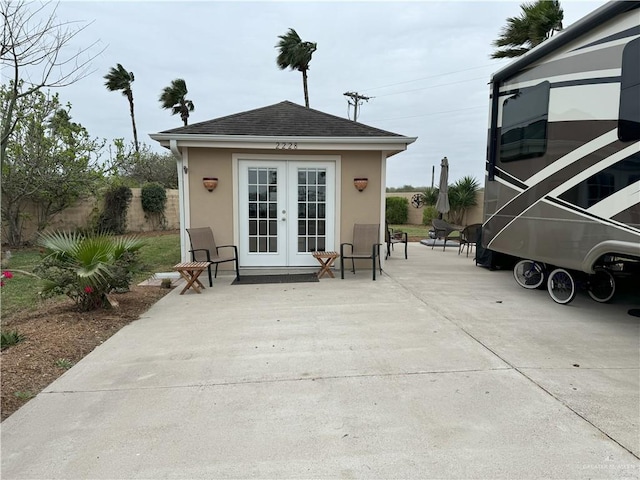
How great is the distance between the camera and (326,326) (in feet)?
13.3

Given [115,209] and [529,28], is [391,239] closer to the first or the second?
[529,28]

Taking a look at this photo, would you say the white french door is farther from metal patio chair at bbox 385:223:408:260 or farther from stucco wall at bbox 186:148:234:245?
metal patio chair at bbox 385:223:408:260

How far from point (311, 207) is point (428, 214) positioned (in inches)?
494

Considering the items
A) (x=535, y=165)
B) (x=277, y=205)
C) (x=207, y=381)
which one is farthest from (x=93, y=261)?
(x=535, y=165)

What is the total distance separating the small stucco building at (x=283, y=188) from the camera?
675 cm

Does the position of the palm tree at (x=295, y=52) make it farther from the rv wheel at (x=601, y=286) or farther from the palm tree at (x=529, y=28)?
the rv wheel at (x=601, y=286)

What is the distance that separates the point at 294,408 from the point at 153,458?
835 millimetres

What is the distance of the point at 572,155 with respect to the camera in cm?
427

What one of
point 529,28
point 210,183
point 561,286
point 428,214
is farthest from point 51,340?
point 428,214

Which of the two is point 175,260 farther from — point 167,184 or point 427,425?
point 167,184

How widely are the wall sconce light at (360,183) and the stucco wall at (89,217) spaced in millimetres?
8915

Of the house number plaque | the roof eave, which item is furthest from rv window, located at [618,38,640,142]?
the house number plaque

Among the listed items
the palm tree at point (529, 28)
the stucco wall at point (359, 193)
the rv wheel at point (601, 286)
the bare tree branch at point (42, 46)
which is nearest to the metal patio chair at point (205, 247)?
the stucco wall at point (359, 193)

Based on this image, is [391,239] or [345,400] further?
[391,239]
